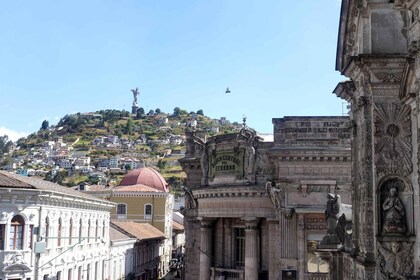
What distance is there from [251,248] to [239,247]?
2.53 meters

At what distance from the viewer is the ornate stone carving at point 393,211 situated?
11.6 metres

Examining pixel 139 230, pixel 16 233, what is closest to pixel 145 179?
pixel 139 230

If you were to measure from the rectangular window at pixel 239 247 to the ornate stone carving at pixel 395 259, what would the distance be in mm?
20999

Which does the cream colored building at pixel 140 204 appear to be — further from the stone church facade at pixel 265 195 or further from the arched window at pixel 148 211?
the stone church facade at pixel 265 195

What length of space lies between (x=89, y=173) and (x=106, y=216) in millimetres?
118244

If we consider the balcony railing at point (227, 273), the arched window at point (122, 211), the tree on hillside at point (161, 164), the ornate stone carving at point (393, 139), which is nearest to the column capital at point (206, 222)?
the balcony railing at point (227, 273)

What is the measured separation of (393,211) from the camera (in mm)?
11766

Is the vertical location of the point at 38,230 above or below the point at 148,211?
below

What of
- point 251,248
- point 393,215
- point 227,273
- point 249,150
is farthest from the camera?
point 227,273

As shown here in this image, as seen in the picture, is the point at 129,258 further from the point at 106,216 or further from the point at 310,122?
the point at 310,122

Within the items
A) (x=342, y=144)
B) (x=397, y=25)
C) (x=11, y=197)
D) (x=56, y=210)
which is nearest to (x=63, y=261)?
(x=56, y=210)

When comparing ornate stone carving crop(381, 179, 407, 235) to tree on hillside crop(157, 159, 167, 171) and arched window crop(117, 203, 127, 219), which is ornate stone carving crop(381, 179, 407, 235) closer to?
arched window crop(117, 203, 127, 219)

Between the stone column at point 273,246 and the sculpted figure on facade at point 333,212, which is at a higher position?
the sculpted figure on facade at point 333,212

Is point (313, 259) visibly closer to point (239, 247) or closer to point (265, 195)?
point (265, 195)
